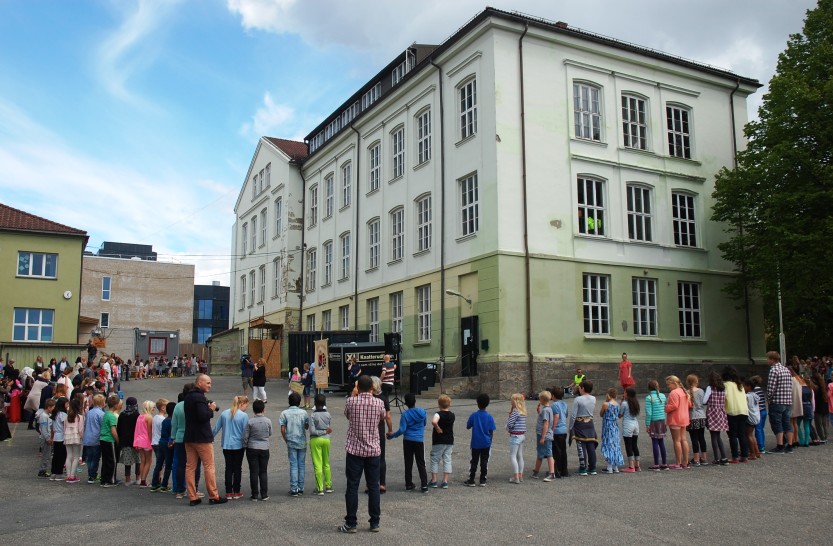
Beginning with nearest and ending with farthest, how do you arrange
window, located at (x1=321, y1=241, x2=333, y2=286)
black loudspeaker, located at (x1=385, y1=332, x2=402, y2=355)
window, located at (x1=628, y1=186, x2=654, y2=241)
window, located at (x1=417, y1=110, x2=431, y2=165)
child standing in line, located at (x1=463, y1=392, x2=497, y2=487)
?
child standing in line, located at (x1=463, y1=392, x2=497, y2=487) → black loudspeaker, located at (x1=385, y1=332, x2=402, y2=355) → window, located at (x1=628, y1=186, x2=654, y2=241) → window, located at (x1=417, y1=110, x2=431, y2=165) → window, located at (x1=321, y1=241, x2=333, y2=286)

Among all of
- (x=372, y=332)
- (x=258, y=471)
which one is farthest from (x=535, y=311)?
(x=258, y=471)

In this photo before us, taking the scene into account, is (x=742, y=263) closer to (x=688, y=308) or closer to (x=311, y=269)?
(x=688, y=308)

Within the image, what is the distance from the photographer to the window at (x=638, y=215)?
31375mm

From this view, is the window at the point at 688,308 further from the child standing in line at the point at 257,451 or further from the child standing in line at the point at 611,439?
the child standing in line at the point at 257,451

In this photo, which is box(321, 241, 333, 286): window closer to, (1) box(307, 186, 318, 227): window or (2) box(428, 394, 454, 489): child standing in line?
(1) box(307, 186, 318, 227): window

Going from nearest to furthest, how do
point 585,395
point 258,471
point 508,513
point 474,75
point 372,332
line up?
point 508,513 → point 258,471 → point 585,395 → point 474,75 → point 372,332

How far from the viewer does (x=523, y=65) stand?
29.8 m

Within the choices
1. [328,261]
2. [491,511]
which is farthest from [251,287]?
[491,511]

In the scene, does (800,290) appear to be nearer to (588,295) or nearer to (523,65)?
(588,295)

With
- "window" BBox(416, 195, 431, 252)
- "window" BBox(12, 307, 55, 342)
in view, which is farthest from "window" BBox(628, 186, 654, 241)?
"window" BBox(12, 307, 55, 342)

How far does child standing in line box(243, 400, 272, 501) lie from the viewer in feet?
38.3

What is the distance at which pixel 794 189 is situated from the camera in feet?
95.1

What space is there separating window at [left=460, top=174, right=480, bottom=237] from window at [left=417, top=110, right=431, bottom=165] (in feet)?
11.4

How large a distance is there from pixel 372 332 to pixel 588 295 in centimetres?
1146
